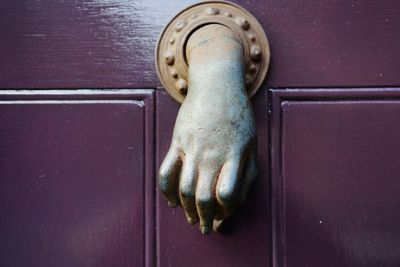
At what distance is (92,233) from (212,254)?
0.14m

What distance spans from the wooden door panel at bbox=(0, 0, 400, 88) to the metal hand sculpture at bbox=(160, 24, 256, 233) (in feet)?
0.38

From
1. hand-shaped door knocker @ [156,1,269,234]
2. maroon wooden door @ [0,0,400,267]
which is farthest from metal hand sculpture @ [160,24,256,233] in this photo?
maroon wooden door @ [0,0,400,267]

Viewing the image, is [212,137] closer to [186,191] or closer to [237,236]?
[186,191]

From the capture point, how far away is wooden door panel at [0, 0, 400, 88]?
479 millimetres

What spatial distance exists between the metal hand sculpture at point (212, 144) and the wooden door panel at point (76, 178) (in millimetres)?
130

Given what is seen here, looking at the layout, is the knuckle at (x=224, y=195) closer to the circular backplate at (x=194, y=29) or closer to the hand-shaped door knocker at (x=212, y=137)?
the hand-shaped door knocker at (x=212, y=137)

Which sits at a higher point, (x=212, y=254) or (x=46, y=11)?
(x=46, y=11)

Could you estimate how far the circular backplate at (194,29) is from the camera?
45 centimetres

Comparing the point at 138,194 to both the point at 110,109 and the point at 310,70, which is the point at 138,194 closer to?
the point at 110,109

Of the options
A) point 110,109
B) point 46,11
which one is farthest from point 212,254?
point 46,11

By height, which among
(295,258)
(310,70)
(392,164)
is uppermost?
(310,70)

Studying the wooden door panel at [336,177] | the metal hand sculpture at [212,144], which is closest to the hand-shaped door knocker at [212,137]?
the metal hand sculpture at [212,144]

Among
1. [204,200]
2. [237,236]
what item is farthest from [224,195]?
[237,236]

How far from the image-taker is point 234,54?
40 cm
